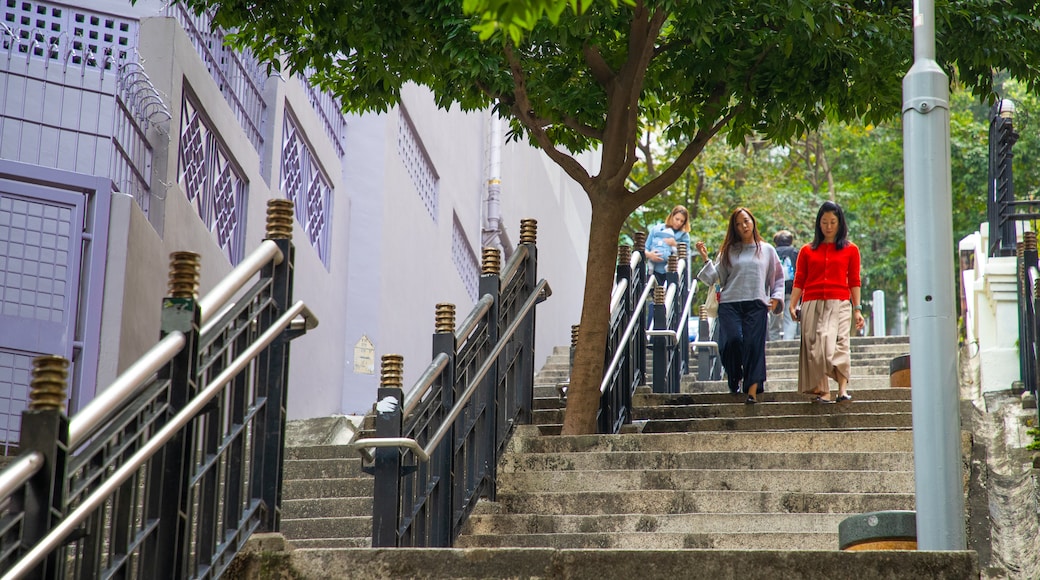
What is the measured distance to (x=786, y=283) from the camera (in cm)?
1698

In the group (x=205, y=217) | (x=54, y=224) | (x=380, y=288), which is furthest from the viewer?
(x=380, y=288)

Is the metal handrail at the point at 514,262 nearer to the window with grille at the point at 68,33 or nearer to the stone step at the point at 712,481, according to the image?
the stone step at the point at 712,481

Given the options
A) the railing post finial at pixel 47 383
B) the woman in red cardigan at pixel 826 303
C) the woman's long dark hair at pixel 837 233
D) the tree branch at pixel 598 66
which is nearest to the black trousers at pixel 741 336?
the woman in red cardigan at pixel 826 303

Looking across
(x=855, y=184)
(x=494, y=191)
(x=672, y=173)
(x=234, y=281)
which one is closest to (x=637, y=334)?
(x=672, y=173)

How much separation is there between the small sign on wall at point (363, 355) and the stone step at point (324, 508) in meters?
6.30

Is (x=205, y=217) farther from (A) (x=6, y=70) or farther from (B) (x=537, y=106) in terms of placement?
(B) (x=537, y=106)

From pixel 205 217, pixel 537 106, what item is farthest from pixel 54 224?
pixel 537 106

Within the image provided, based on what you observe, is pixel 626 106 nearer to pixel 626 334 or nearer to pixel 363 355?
pixel 626 334

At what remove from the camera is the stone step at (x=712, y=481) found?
752cm

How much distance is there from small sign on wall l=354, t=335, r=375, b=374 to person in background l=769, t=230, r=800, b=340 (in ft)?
17.1

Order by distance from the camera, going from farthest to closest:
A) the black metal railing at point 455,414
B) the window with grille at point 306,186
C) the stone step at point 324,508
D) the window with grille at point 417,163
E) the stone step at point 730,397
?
the window with grille at point 417,163
the window with grille at point 306,186
the stone step at point 730,397
the stone step at point 324,508
the black metal railing at point 455,414

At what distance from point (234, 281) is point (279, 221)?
0.59m

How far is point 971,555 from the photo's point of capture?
4566mm

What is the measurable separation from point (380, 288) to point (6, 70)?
5842 millimetres
